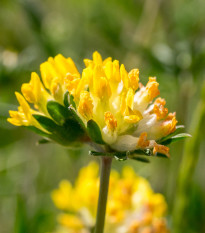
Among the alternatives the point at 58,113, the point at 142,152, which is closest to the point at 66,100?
the point at 58,113

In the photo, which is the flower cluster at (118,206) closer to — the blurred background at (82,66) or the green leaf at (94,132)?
the blurred background at (82,66)

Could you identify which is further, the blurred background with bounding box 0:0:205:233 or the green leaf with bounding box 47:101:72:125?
the blurred background with bounding box 0:0:205:233

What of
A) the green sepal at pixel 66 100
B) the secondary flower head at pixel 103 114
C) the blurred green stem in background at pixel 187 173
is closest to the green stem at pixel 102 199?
the secondary flower head at pixel 103 114

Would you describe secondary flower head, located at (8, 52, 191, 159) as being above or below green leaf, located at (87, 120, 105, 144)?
above

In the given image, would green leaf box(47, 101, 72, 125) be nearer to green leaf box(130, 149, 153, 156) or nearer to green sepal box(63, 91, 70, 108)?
green sepal box(63, 91, 70, 108)

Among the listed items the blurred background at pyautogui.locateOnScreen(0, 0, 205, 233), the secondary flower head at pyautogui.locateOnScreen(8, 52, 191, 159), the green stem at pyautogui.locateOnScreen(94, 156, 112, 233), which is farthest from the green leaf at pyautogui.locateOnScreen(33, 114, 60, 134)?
the blurred background at pyautogui.locateOnScreen(0, 0, 205, 233)

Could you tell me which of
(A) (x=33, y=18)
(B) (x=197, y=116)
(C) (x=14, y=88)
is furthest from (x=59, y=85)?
(C) (x=14, y=88)

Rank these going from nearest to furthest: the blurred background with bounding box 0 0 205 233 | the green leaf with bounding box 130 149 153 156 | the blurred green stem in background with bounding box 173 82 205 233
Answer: the green leaf with bounding box 130 149 153 156
the blurred green stem in background with bounding box 173 82 205 233
the blurred background with bounding box 0 0 205 233
